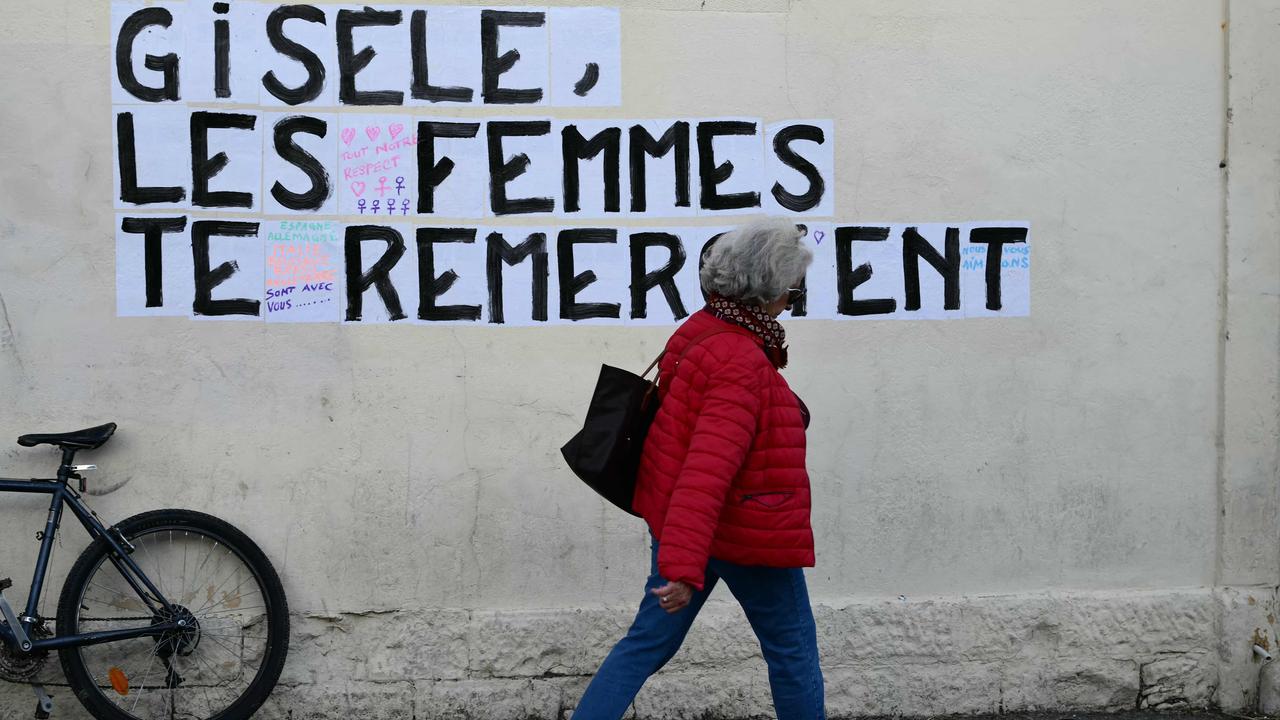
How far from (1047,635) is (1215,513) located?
2.76 feet

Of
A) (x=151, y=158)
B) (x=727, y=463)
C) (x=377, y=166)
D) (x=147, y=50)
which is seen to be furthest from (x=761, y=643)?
(x=147, y=50)

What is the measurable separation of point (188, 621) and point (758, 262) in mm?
2567

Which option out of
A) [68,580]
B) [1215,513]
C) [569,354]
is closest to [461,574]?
[569,354]

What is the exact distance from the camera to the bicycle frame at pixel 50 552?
13.4ft

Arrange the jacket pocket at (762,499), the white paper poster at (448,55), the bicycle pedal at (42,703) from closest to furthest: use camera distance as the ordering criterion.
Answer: the jacket pocket at (762,499)
the bicycle pedal at (42,703)
the white paper poster at (448,55)

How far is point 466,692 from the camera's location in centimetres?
446

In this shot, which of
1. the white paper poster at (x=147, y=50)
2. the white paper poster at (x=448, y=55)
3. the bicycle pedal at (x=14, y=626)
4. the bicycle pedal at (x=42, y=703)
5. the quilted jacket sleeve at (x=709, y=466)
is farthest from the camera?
the white paper poster at (x=448, y=55)

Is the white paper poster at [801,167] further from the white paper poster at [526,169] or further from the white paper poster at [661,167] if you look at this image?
the white paper poster at [526,169]

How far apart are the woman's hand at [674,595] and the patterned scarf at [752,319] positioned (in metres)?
0.67

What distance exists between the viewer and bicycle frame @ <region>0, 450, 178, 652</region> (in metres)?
4.09

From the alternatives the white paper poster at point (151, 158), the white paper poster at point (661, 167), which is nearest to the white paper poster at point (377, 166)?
the white paper poster at point (151, 158)

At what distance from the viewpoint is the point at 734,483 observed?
3156 millimetres

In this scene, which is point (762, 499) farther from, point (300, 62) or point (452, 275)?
point (300, 62)

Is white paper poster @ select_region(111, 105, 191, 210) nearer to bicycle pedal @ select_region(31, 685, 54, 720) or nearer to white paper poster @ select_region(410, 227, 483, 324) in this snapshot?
white paper poster @ select_region(410, 227, 483, 324)
